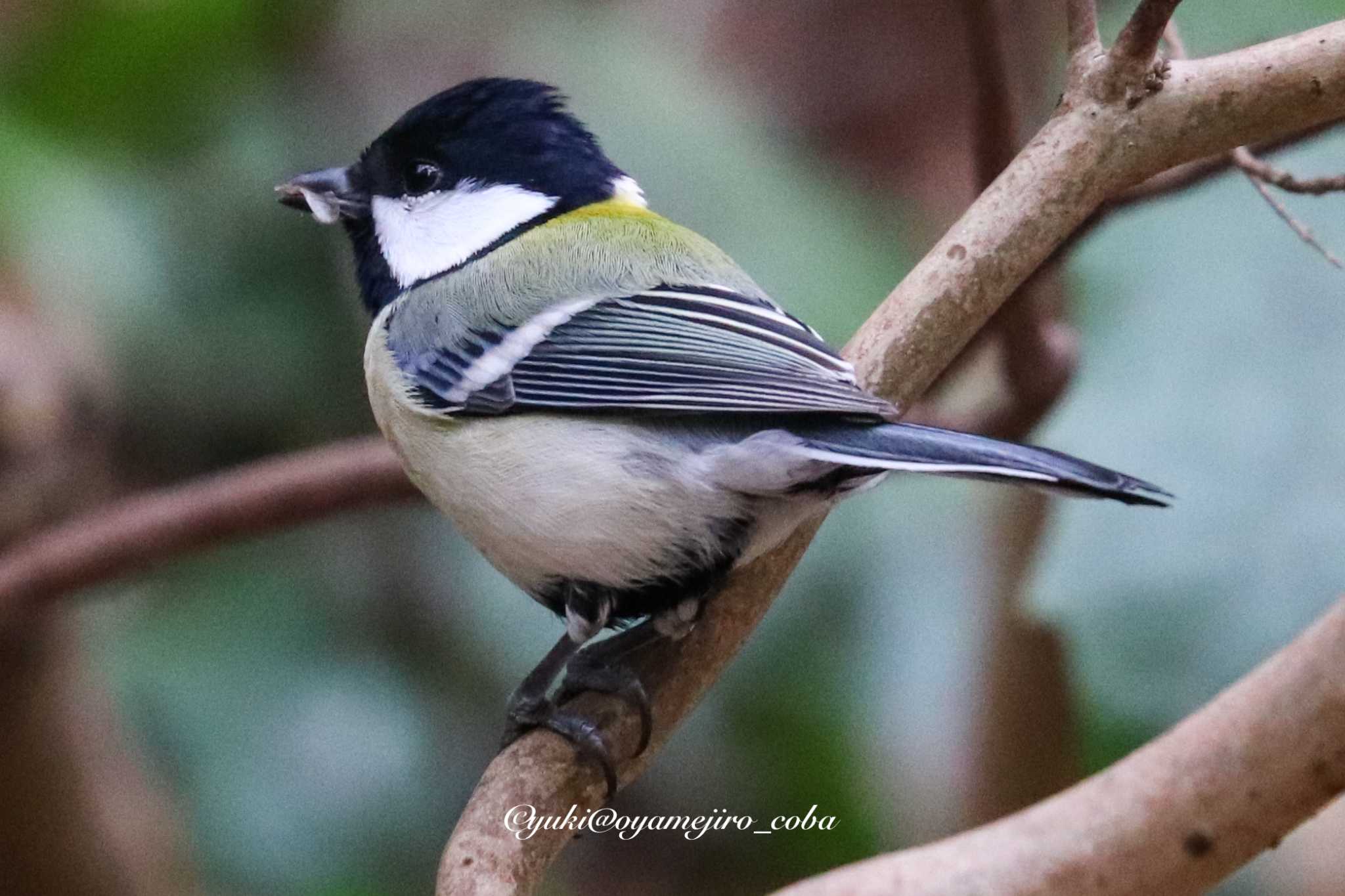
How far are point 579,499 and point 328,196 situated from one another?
55 centimetres

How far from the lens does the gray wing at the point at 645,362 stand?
1.22 meters

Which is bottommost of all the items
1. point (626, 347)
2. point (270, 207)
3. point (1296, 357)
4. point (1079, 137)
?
point (270, 207)

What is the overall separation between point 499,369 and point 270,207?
1.11 meters

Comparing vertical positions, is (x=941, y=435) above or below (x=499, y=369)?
above

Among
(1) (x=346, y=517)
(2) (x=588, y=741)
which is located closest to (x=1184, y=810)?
(2) (x=588, y=741)

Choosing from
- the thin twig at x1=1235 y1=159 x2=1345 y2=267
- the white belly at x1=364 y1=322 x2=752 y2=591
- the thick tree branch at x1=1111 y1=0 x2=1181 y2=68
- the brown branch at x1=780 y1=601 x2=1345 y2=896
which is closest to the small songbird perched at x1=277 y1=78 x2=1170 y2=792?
the white belly at x1=364 y1=322 x2=752 y2=591

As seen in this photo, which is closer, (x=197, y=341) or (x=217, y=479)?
(x=217, y=479)

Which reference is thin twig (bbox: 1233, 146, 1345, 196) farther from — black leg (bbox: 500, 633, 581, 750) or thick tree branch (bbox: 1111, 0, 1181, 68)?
black leg (bbox: 500, 633, 581, 750)

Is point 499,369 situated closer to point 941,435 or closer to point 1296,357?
point 941,435

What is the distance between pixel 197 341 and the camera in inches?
87.0

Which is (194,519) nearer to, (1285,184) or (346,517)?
(346,517)

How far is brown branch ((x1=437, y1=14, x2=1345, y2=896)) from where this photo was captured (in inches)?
53.0

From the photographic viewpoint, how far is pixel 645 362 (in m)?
1.30

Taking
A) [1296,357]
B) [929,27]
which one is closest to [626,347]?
[1296,357]
